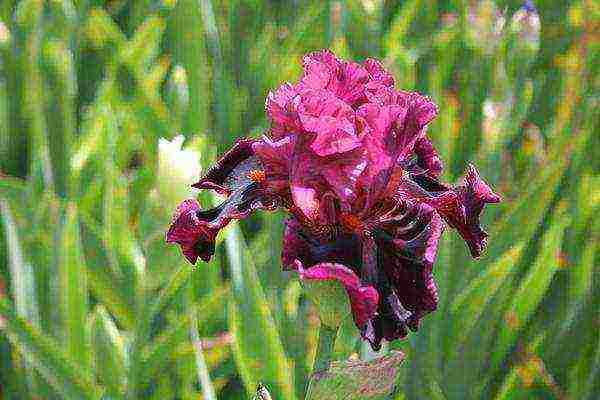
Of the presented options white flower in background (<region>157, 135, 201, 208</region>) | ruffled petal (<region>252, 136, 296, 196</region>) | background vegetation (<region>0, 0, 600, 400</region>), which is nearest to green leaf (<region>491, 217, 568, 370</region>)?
background vegetation (<region>0, 0, 600, 400</region>)

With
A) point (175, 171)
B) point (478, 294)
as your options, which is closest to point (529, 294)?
point (478, 294)

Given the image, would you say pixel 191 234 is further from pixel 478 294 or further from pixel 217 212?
pixel 478 294

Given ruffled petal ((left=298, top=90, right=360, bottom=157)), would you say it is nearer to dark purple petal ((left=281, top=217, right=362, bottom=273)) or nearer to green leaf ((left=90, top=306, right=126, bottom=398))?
dark purple petal ((left=281, top=217, right=362, bottom=273))

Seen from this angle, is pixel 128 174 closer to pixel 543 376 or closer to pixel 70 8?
pixel 70 8

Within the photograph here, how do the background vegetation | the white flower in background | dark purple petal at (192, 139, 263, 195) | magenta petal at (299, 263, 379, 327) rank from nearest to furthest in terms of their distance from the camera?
magenta petal at (299, 263, 379, 327) → dark purple petal at (192, 139, 263, 195) → the white flower in background → the background vegetation

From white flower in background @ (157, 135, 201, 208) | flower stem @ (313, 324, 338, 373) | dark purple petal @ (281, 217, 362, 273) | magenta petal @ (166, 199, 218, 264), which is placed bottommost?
flower stem @ (313, 324, 338, 373)

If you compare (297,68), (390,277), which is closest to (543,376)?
(390,277)
